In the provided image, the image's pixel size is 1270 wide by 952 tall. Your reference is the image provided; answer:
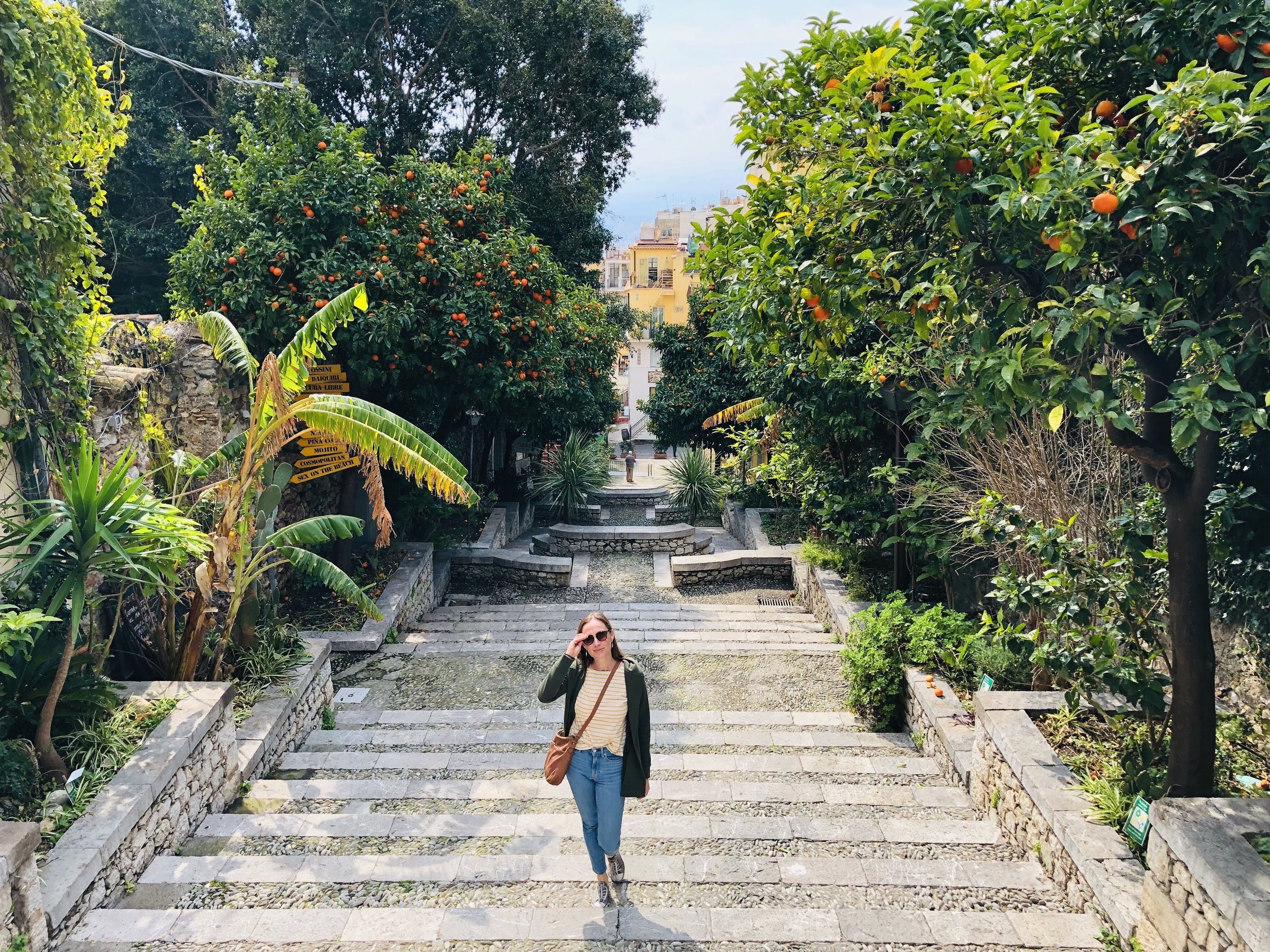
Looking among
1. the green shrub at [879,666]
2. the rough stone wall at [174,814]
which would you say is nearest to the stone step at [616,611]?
the green shrub at [879,666]

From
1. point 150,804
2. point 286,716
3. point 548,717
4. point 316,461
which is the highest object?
point 316,461

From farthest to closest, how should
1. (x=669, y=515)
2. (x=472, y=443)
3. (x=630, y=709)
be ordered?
(x=669, y=515)
(x=472, y=443)
(x=630, y=709)

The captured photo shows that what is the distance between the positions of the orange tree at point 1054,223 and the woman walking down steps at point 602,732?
6.80 ft

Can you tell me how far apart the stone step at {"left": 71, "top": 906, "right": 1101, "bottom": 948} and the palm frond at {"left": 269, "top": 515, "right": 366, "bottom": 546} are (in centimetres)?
306

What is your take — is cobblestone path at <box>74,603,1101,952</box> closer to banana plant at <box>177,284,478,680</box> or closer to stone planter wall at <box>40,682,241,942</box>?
stone planter wall at <box>40,682,241,942</box>

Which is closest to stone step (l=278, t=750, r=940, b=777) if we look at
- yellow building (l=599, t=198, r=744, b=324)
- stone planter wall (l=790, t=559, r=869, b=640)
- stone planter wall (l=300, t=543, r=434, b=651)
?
stone planter wall (l=300, t=543, r=434, b=651)

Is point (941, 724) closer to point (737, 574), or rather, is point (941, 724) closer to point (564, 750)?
point (564, 750)

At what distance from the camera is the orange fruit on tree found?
363 cm

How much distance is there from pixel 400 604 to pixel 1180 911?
28.5ft

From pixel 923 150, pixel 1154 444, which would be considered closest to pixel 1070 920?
pixel 1154 444

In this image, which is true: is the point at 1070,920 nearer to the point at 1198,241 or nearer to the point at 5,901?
the point at 1198,241

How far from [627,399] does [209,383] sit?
42687mm

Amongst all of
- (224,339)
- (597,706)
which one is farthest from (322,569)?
(597,706)

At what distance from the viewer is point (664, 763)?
6543 millimetres
